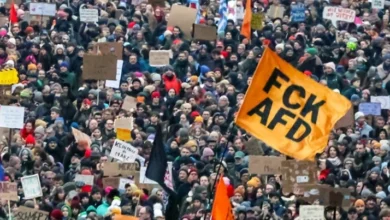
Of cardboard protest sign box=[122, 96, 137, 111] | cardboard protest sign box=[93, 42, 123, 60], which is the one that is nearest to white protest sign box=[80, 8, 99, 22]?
cardboard protest sign box=[93, 42, 123, 60]

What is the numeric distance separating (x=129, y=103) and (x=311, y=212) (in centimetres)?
611

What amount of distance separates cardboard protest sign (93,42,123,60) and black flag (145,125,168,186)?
7.84 meters

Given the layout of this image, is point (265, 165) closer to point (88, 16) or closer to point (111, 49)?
point (111, 49)

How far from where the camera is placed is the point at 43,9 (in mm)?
37969

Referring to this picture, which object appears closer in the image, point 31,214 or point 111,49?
point 31,214

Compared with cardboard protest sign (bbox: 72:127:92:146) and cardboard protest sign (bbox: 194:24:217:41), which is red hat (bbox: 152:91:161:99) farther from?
cardboard protest sign (bbox: 194:24:217:41)

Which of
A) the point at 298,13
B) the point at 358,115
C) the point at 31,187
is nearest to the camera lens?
the point at 31,187

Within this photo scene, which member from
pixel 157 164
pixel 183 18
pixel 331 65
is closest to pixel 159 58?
pixel 183 18

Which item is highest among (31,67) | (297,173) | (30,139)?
(297,173)

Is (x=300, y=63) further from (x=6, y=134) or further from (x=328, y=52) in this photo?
(x=6, y=134)

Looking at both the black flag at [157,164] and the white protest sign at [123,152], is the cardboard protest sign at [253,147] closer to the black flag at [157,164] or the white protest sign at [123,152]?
the white protest sign at [123,152]

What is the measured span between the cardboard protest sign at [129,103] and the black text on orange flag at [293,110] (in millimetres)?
9680

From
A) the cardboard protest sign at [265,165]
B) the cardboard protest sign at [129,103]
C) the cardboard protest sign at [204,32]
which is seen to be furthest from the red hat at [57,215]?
A: the cardboard protest sign at [204,32]

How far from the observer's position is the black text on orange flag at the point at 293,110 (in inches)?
902
